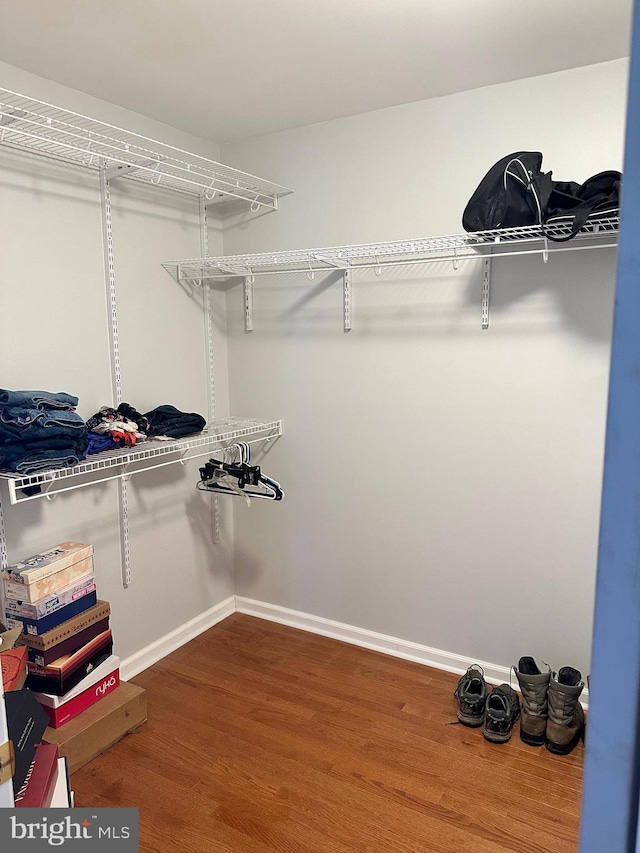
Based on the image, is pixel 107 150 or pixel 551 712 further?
pixel 107 150

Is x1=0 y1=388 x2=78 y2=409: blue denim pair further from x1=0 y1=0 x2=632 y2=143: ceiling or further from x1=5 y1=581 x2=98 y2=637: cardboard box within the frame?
x1=0 y1=0 x2=632 y2=143: ceiling

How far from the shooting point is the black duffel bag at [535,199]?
1865 millimetres

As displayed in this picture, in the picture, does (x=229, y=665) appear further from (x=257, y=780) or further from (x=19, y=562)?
(x=19, y=562)

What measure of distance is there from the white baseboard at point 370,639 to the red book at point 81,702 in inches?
39.6

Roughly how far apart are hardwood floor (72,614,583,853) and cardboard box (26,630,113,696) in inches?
11.7

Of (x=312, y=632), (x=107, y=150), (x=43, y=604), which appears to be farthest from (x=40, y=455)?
(x=312, y=632)

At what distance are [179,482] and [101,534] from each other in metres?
0.49

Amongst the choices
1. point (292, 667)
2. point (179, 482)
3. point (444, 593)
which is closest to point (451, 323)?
point (444, 593)

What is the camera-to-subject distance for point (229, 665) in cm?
278

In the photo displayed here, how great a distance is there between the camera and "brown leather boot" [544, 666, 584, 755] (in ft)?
7.14

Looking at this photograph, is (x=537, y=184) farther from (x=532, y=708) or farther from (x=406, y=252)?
(x=532, y=708)

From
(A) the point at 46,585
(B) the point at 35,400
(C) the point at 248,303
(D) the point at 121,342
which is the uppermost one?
(C) the point at 248,303

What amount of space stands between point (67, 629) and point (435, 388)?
168 centimetres

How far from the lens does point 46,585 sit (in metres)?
2.09
